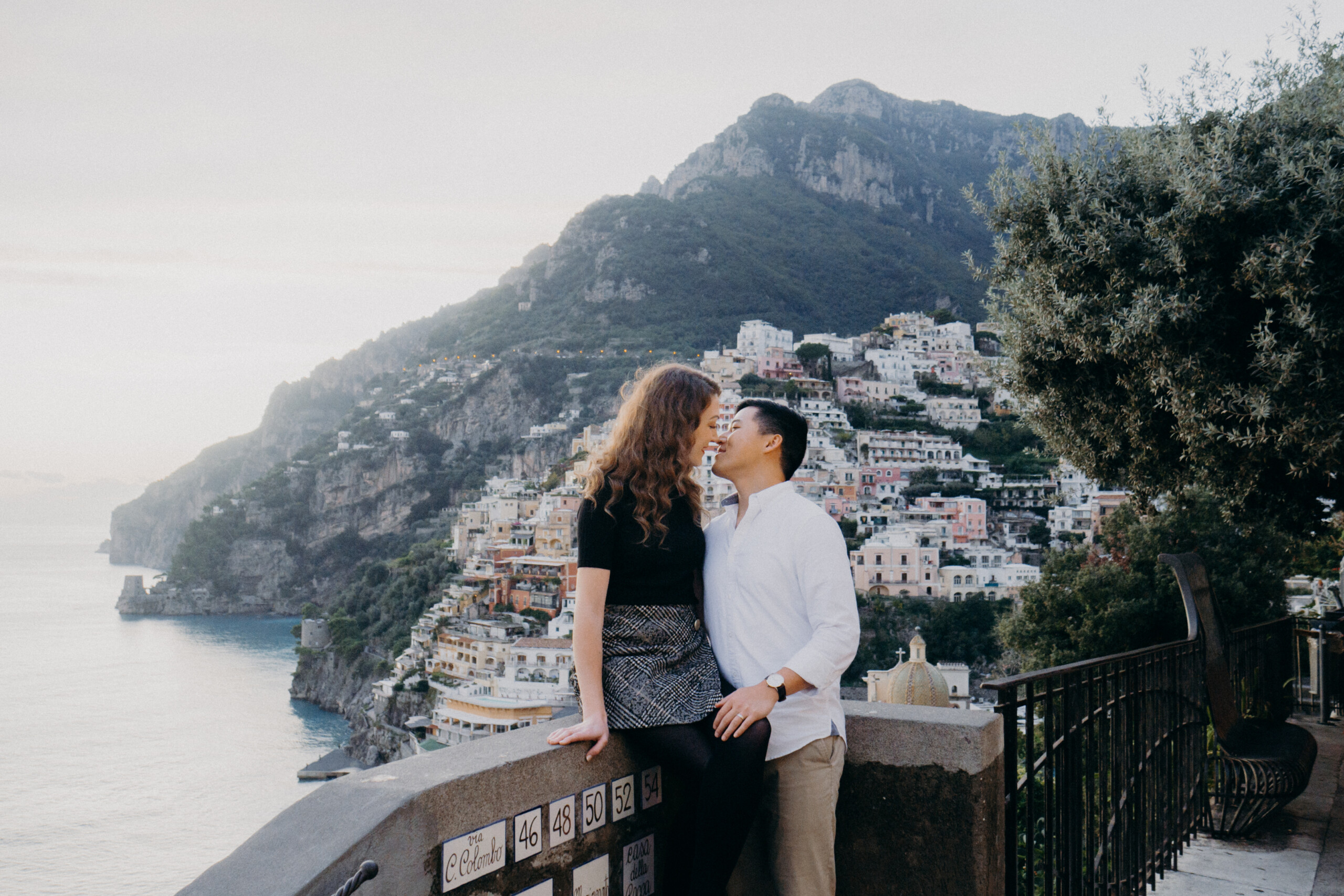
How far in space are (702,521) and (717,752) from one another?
49cm

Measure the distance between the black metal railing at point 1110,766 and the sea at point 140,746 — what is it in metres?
15.5

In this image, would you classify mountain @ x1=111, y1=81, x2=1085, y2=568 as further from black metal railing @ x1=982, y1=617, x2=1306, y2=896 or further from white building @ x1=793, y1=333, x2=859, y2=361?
black metal railing @ x1=982, y1=617, x2=1306, y2=896

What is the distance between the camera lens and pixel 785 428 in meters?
1.93

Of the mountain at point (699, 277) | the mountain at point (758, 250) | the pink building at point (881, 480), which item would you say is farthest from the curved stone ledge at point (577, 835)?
the mountain at point (758, 250)

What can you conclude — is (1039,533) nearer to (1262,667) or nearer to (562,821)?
(1262,667)

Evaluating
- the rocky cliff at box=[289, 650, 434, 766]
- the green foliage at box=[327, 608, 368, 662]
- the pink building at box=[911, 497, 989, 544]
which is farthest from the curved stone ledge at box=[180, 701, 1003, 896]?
the green foliage at box=[327, 608, 368, 662]

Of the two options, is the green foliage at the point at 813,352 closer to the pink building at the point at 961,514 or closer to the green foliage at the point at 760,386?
the green foliage at the point at 760,386

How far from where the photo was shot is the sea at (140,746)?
31.8 meters

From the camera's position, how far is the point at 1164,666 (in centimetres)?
289

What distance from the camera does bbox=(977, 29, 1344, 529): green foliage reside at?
327 centimetres

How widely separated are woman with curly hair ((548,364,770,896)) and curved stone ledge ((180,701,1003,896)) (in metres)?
0.10

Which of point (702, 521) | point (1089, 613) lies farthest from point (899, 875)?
point (1089, 613)

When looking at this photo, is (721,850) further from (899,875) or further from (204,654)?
(204,654)

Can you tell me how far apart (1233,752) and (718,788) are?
232 centimetres
